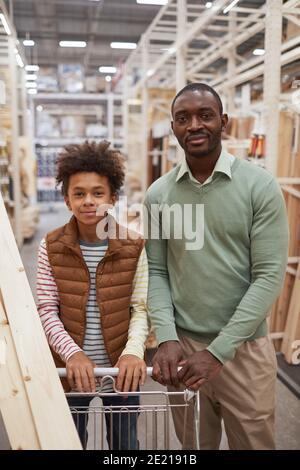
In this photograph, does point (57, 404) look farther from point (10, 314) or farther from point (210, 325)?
point (210, 325)

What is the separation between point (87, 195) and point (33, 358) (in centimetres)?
50

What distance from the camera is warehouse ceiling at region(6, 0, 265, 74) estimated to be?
3.94 m

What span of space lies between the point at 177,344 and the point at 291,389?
71.1 inches

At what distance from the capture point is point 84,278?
1.37 meters

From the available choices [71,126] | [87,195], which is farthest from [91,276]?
[71,126]

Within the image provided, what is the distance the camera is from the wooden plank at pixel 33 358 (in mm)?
939

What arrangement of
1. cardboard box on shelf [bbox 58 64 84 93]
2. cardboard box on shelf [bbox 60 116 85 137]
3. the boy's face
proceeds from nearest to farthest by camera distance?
the boy's face, cardboard box on shelf [bbox 58 64 84 93], cardboard box on shelf [bbox 60 116 85 137]

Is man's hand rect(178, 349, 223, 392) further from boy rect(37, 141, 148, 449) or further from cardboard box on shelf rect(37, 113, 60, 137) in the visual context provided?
cardboard box on shelf rect(37, 113, 60, 137)

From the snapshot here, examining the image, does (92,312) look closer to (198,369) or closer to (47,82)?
(198,369)

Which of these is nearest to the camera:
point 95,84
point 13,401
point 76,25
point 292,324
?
point 13,401

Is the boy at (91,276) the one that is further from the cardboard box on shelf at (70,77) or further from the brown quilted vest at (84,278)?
the cardboard box on shelf at (70,77)

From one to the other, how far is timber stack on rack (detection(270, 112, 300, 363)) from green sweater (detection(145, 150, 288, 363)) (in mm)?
1783

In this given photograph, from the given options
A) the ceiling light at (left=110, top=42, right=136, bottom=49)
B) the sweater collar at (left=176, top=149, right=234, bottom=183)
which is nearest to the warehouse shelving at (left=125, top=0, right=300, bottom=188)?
the ceiling light at (left=110, top=42, right=136, bottom=49)
